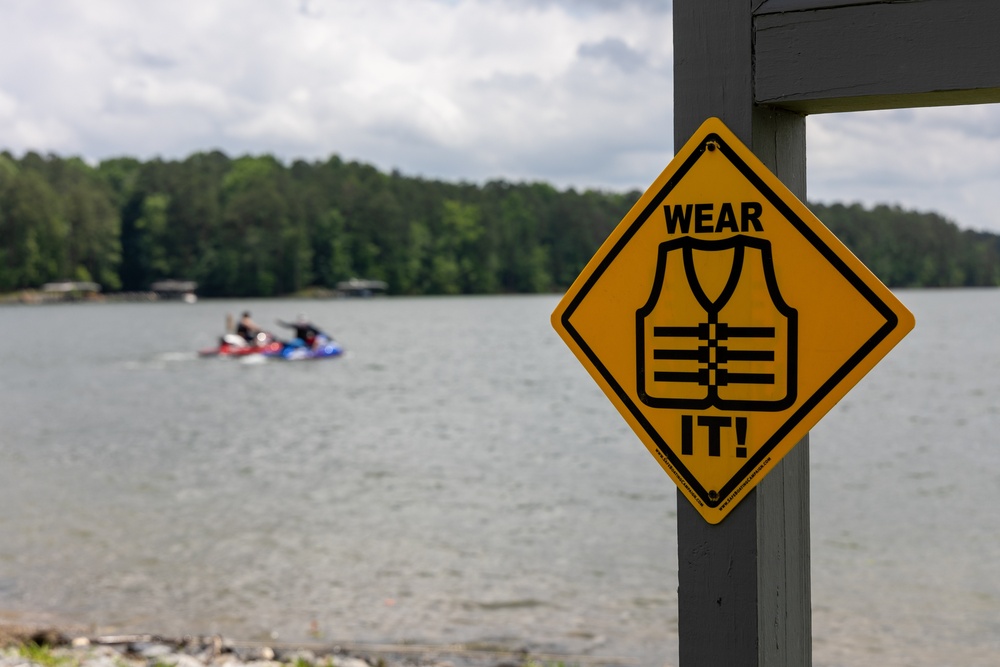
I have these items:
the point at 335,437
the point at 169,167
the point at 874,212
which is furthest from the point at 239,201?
the point at 335,437

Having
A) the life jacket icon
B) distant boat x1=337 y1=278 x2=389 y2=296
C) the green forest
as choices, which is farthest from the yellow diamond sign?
distant boat x1=337 y1=278 x2=389 y2=296

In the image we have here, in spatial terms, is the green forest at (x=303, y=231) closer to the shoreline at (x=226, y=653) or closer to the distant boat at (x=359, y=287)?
the distant boat at (x=359, y=287)

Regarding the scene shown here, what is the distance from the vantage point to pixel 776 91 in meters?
1.95

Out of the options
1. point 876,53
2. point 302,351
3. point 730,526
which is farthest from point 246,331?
point 876,53

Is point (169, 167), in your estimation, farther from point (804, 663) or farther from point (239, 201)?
point (804, 663)

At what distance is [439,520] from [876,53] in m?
11.3

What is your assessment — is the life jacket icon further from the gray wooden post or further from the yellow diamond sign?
the gray wooden post

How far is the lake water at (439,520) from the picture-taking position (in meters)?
8.47

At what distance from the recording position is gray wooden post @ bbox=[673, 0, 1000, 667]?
1832mm

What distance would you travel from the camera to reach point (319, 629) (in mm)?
8070

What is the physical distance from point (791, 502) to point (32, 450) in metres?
19.7

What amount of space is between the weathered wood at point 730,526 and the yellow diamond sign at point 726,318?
4 centimetres

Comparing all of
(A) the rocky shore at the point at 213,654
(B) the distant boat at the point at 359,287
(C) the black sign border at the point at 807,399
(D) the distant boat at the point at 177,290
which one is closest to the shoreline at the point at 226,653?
(A) the rocky shore at the point at 213,654

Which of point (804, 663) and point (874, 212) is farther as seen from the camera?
point (874, 212)
